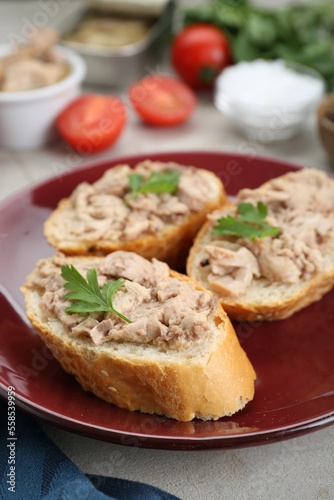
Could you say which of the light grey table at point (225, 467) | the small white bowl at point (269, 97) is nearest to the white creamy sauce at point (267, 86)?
the small white bowl at point (269, 97)

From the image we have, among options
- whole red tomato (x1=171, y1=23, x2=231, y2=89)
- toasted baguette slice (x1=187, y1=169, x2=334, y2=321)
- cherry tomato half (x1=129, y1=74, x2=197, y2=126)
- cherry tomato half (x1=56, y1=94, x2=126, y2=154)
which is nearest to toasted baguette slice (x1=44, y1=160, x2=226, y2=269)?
toasted baguette slice (x1=187, y1=169, x2=334, y2=321)

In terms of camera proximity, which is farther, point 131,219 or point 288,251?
point 131,219

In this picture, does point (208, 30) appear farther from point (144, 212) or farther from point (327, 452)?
point (327, 452)

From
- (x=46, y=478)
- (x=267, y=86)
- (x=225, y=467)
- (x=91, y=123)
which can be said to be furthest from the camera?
(x=267, y=86)

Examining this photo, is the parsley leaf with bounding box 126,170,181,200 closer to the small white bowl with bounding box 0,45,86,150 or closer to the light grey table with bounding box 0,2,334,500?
the light grey table with bounding box 0,2,334,500

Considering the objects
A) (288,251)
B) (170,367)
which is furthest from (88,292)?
(288,251)

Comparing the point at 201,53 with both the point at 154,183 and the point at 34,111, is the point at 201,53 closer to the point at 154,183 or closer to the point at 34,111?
the point at 34,111

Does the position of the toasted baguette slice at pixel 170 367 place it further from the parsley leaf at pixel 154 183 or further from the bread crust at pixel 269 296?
the parsley leaf at pixel 154 183
